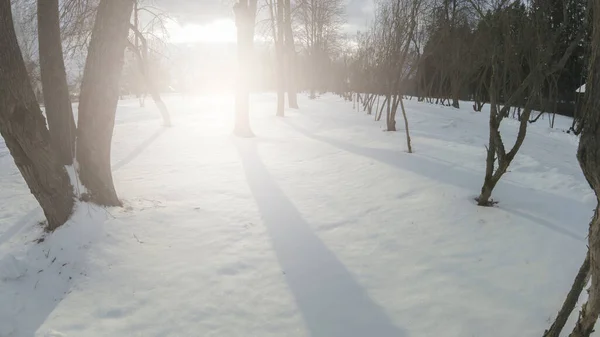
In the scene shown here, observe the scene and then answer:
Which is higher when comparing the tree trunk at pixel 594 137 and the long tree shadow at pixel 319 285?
the tree trunk at pixel 594 137

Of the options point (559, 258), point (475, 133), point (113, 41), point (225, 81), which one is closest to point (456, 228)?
point (559, 258)

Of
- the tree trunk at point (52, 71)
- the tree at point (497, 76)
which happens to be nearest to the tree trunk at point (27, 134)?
the tree trunk at point (52, 71)

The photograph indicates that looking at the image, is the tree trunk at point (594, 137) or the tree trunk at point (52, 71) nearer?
the tree trunk at point (594, 137)

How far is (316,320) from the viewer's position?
2469 millimetres

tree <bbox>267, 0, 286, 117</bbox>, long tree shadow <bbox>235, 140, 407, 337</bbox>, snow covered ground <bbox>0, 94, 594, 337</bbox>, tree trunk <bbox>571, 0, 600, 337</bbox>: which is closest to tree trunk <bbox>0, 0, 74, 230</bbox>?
snow covered ground <bbox>0, 94, 594, 337</bbox>

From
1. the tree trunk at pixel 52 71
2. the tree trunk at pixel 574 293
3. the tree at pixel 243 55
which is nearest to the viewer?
the tree trunk at pixel 574 293

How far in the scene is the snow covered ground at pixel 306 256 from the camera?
8.02 feet

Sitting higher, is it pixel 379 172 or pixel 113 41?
pixel 113 41

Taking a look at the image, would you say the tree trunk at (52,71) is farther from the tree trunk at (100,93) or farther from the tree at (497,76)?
the tree at (497,76)

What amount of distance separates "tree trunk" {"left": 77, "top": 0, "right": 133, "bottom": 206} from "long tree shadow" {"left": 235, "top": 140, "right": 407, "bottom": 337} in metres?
1.93

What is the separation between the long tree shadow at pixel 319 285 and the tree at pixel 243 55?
5880 millimetres

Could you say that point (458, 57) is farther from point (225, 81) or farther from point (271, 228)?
point (225, 81)

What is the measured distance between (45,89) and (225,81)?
8844cm

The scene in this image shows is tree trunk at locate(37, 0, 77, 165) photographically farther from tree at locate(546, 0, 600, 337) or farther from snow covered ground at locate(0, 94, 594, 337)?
tree at locate(546, 0, 600, 337)
